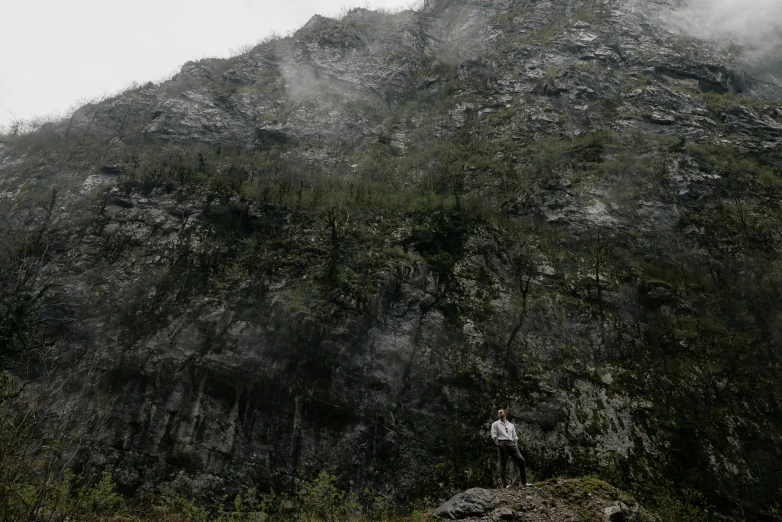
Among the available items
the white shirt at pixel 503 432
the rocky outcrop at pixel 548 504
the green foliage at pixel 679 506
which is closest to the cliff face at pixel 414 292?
the green foliage at pixel 679 506

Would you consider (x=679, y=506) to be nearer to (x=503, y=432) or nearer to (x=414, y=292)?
(x=503, y=432)

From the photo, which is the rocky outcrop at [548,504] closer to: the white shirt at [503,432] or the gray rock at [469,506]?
the gray rock at [469,506]

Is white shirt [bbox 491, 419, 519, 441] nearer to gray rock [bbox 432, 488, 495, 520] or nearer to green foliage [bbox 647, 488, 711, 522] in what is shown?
gray rock [bbox 432, 488, 495, 520]

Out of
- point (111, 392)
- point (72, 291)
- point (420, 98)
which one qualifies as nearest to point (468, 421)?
point (111, 392)

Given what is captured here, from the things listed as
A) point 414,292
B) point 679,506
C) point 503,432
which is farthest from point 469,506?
point 414,292

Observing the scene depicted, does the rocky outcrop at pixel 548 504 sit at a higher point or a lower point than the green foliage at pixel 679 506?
higher

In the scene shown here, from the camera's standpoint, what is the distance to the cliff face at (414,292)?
51.3ft

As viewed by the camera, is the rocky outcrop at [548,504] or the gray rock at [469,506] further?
the gray rock at [469,506]

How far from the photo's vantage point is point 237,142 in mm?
31844

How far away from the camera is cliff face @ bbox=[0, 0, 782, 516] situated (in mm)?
15633

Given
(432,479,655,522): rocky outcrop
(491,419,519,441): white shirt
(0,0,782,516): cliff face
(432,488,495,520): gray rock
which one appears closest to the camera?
(432,479,655,522): rocky outcrop

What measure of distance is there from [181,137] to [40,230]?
472 inches

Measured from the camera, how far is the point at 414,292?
63.5ft

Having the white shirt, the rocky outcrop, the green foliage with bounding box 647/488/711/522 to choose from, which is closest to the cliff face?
the green foliage with bounding box 647/488/711/522
